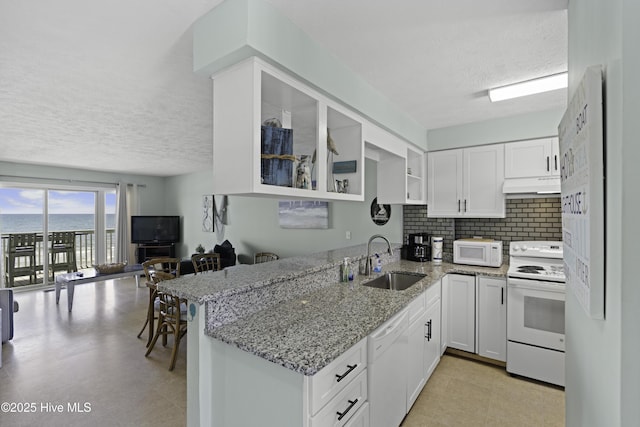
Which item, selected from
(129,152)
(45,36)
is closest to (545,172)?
(45,36)

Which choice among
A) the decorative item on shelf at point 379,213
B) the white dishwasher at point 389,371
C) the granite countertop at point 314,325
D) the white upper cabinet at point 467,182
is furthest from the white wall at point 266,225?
the white dishwasher at point 389,371

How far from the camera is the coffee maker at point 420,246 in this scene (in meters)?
3.52

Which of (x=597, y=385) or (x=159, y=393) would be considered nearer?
(x=597, y=385)

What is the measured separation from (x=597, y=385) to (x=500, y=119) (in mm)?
2878

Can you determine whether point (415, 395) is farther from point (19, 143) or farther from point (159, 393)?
point (19, 143)

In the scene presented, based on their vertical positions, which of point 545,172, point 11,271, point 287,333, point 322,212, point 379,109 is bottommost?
point 11,271

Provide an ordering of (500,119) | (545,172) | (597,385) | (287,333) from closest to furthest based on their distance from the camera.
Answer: (597,385) < (287,333) < (545,172) < (500,119)

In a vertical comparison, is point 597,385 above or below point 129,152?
below

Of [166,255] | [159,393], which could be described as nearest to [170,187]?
[166,255]

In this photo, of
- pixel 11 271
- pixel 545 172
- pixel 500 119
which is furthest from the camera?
pixel 11 271

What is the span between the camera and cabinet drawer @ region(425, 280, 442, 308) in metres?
2.54

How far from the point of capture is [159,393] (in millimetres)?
2533

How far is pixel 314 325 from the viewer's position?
1.57 metres

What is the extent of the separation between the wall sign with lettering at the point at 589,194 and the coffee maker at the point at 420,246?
7.98ft
